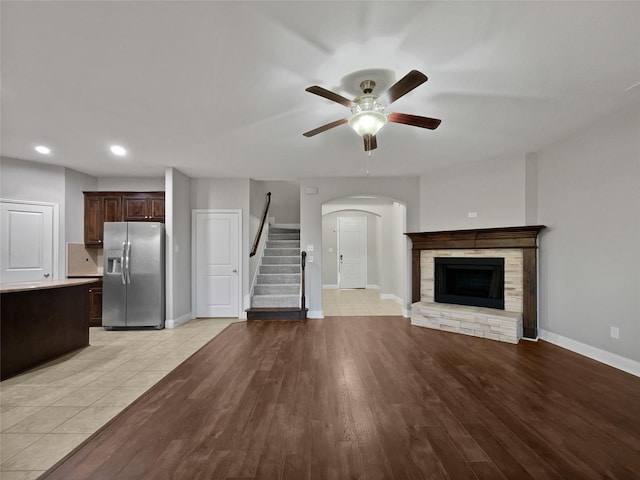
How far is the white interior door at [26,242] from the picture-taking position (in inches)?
164

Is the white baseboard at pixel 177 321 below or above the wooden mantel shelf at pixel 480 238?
below

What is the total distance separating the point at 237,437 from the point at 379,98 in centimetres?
268

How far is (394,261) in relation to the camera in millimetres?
7336

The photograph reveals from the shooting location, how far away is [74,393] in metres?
2.59

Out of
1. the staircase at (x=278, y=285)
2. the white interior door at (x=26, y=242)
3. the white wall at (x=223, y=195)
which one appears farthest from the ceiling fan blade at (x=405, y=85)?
the white interior door at (x=26, y=242)

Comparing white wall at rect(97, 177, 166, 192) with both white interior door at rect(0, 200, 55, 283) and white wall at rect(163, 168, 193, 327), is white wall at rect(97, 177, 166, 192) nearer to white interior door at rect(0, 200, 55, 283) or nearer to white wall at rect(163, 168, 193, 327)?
white wall at rect(163, 168, 193, 327)

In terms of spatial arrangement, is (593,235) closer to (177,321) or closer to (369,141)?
(369,141)

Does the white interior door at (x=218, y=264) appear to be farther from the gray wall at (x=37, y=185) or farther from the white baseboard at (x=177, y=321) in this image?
the gray wall at (x=37, y=185)

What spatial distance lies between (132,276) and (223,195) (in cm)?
211

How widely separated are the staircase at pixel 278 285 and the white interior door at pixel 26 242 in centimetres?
340

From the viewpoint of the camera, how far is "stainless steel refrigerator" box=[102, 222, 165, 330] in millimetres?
4645

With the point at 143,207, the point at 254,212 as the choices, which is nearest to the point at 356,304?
the point at 254,212

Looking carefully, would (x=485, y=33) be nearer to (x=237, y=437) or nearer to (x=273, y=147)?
(x=273, y=147)

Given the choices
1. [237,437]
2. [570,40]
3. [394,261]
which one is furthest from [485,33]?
[394,261]
